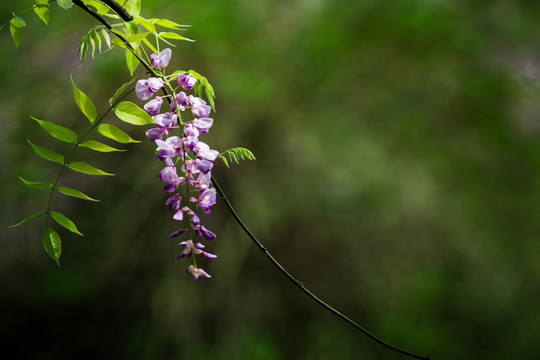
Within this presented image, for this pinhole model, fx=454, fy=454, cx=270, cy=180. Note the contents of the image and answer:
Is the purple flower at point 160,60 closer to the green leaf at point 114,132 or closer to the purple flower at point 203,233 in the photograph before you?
the green leaf at point 114,132

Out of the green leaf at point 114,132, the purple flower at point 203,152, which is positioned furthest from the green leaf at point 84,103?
the purple flower at point 203,152

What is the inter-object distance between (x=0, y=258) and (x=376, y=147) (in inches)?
68.5

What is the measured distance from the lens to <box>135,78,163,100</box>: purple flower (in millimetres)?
485

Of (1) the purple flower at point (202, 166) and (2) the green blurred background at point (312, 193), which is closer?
(1) the purple flower at point (202, 166)

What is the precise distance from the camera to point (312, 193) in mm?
1950

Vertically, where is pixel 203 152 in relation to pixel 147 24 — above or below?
below

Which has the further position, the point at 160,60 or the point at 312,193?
the point at 312,193

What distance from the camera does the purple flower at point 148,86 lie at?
1.59ft

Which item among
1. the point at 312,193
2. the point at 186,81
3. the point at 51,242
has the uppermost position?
the point at 186,81

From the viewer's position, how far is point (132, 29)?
0.46m

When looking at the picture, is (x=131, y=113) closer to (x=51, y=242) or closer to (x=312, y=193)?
(x=51, y=242)

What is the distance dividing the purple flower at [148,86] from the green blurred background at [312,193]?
1.37m

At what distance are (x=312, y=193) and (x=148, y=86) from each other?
1.50m

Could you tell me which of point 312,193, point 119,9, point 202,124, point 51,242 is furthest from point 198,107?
point 312,193
